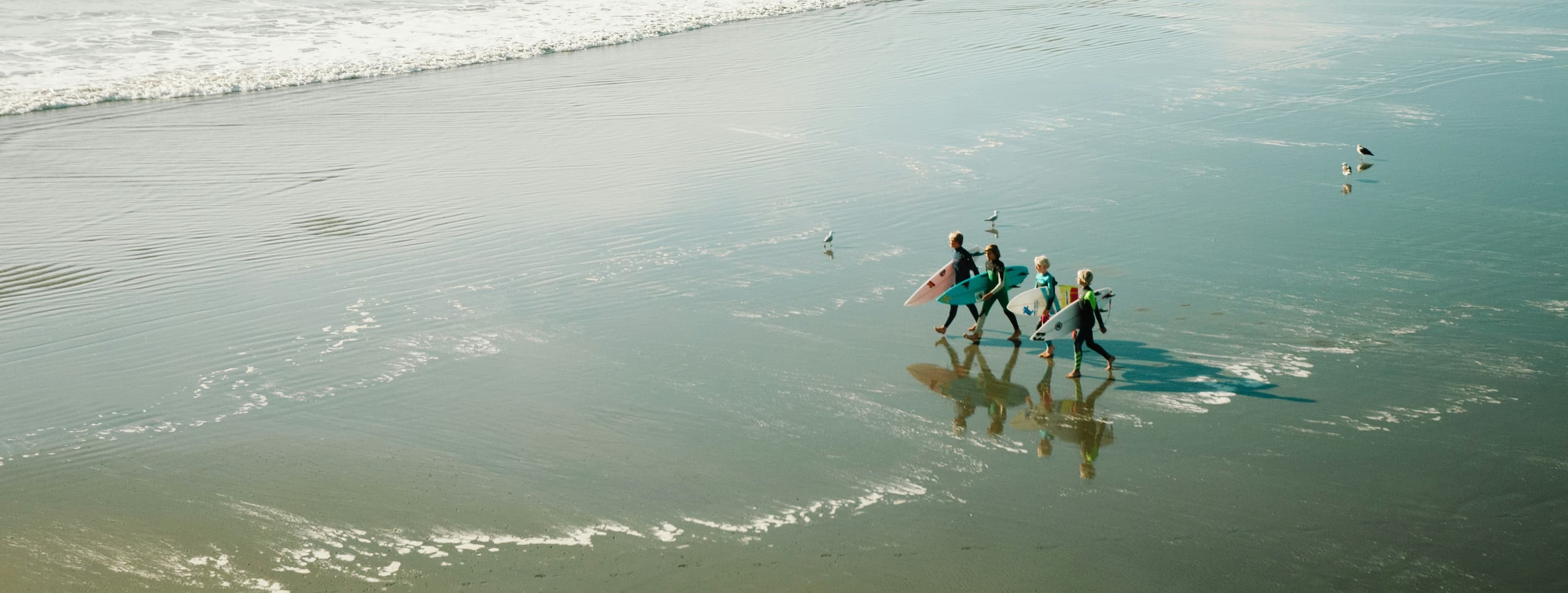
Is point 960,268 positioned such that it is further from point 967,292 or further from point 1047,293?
point 1047,293

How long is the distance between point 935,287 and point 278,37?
2617 cm

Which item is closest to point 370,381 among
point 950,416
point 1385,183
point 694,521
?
point 694,521

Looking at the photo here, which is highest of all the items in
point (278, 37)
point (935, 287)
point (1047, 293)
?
point (278, 37)

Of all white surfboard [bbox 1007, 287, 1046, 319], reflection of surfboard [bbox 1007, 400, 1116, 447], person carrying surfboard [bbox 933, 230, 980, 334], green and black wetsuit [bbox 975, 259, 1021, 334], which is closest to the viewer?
reflection of surfboard [bbox 1007, 400, 1116, 447]

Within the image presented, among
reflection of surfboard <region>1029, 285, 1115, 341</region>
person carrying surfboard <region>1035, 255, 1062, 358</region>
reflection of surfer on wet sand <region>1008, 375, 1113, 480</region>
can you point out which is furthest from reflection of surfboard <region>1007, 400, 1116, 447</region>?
person carrying surfboard <region>1035, 255, 1062, 358</region>

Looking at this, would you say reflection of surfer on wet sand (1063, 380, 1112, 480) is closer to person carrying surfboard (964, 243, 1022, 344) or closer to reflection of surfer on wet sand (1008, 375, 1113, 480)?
reflection of surfer on wet sand (1008, 375, 1113, 480)

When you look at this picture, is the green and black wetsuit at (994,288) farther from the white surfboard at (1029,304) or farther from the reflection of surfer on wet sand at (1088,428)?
the reflection of surfer on wet sand at (1088,428)

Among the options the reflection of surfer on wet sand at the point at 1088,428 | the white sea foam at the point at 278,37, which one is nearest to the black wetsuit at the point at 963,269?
the reflection of surfer on wet sand at the point at 1088,428

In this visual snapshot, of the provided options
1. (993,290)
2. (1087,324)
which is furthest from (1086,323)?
(993,290)

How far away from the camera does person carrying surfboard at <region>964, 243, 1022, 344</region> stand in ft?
33.1

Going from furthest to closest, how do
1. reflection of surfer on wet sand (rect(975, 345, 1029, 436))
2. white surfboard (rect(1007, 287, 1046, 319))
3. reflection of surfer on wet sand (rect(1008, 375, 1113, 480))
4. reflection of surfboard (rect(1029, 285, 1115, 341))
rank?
white surfboard (rect(1007, 287, 1046, 319)), reflection of surfboard (rect(1029, 285, 1115, 341)), reflection of surfer on wet sand (rect(975, 345, 1029, 436)), reflection of surfer on wet sand (rect(1008, 375, 1113, 480))

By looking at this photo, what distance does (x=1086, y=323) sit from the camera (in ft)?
30.3

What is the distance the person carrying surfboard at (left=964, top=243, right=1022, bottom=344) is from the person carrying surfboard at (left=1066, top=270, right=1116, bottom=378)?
37.0 inches

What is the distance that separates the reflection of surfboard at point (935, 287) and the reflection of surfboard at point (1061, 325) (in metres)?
1.25
